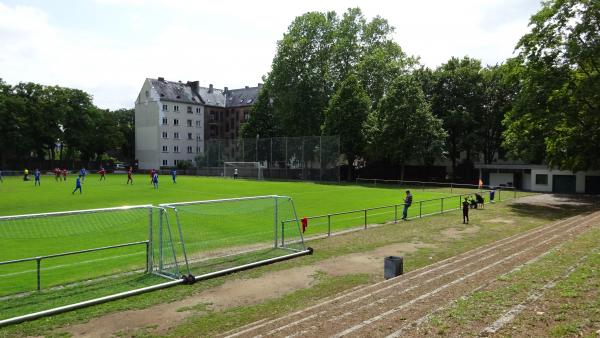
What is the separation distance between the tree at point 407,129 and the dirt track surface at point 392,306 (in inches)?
1711

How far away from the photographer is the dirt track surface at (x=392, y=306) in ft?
22.9

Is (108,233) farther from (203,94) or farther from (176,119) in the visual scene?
(203,94)

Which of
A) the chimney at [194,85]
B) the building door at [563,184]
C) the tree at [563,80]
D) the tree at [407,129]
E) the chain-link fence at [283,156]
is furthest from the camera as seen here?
the chimney at [194,85]

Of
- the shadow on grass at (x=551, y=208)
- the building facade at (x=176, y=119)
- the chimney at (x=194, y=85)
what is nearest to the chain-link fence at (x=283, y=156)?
the building facade at (x=176, y=119)

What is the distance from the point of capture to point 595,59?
3369cm

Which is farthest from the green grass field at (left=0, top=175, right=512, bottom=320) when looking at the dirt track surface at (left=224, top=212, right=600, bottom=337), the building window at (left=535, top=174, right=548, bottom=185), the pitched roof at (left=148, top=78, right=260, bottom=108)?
the pitched roof at (left=148, top=78, right=260, bottom=108)

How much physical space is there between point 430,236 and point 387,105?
1589 inches

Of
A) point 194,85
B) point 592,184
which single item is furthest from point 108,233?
point 194,85

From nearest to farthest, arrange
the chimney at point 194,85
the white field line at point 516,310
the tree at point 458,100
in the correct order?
1. the white field line at point 516,310
2. the tree at point 458,100
3. the chimney at point 194,85

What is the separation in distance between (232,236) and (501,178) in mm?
44966

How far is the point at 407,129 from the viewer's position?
183 feet

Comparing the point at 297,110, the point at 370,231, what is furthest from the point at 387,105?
the point at 370,231

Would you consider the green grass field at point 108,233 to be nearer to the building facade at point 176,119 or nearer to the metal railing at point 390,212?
the metal railing at point 390,212

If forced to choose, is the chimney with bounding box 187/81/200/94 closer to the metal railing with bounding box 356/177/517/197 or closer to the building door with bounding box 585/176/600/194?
the metal railing with bounding box 356/177/517/197
